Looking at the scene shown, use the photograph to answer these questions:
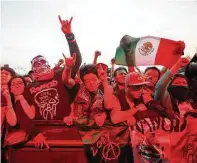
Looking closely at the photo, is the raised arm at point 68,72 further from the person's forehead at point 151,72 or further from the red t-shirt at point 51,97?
the person's forehead at point 151,72

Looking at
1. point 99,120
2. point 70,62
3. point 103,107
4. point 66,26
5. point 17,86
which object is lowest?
point 99,120

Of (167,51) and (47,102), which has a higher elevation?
(167,51)

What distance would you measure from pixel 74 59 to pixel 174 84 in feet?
3.24

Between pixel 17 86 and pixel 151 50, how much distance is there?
4.35 feet

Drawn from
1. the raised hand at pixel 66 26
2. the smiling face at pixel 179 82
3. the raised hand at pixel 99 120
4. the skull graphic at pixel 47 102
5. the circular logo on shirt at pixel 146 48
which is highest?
the raised hand at pixel 66 26

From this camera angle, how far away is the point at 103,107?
8.91 feet

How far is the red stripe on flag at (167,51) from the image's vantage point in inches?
110

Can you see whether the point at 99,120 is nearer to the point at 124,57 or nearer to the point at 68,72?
the point at 68,72

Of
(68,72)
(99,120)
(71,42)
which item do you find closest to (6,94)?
(68,72)

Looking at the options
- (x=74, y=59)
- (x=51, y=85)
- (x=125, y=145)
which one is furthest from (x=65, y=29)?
(x=125, y=145)

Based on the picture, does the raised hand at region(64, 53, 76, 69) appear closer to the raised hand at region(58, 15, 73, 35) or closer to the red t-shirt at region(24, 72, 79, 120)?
the red t-shirt at region(24, 72, 79, 120)

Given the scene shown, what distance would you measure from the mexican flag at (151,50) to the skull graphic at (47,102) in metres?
0.72

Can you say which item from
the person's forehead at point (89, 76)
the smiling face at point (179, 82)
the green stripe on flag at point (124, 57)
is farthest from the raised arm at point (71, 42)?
the smiling face at point (179, 82)

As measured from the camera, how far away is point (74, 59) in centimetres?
271
